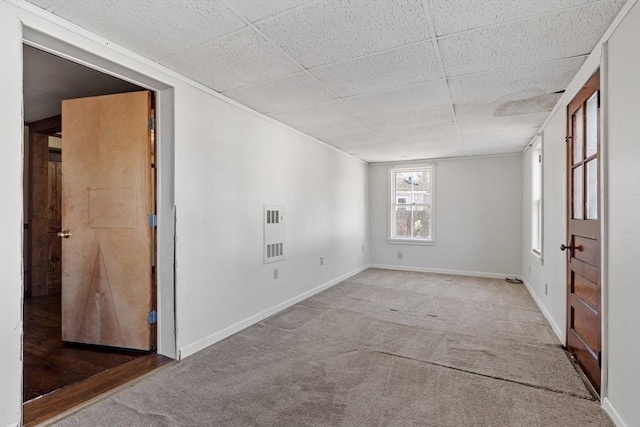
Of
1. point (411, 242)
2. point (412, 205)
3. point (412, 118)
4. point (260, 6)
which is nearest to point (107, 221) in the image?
point (260, 6)

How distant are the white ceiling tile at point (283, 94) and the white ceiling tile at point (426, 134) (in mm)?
1550

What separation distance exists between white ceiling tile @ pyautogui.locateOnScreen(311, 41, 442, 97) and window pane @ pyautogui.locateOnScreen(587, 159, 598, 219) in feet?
4.14

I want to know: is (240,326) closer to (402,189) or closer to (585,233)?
(585,233)

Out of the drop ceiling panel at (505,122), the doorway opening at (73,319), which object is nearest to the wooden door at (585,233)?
the drop ceiling panel at (505,122)

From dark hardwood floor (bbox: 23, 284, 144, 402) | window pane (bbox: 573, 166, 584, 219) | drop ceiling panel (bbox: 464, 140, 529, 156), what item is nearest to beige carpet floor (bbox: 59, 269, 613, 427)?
dark hardwood floor (bbox: 23, 284, 144, 402)

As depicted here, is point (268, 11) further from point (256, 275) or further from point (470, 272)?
point (470, 272)

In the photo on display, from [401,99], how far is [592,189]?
5.51ft

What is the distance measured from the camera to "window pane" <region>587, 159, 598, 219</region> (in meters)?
2.15

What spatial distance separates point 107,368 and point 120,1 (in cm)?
245

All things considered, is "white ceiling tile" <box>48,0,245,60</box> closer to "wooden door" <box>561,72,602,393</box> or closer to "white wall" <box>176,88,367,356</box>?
"white wall" <box>176,88,367,356</box>

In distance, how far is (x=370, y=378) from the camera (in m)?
2.31

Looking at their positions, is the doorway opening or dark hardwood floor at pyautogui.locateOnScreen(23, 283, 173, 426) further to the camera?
the doorway opening

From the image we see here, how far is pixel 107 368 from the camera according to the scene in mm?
2430

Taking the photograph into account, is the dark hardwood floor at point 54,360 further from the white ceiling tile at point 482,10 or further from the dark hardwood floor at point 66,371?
the white ceiling tile at point 482,10
